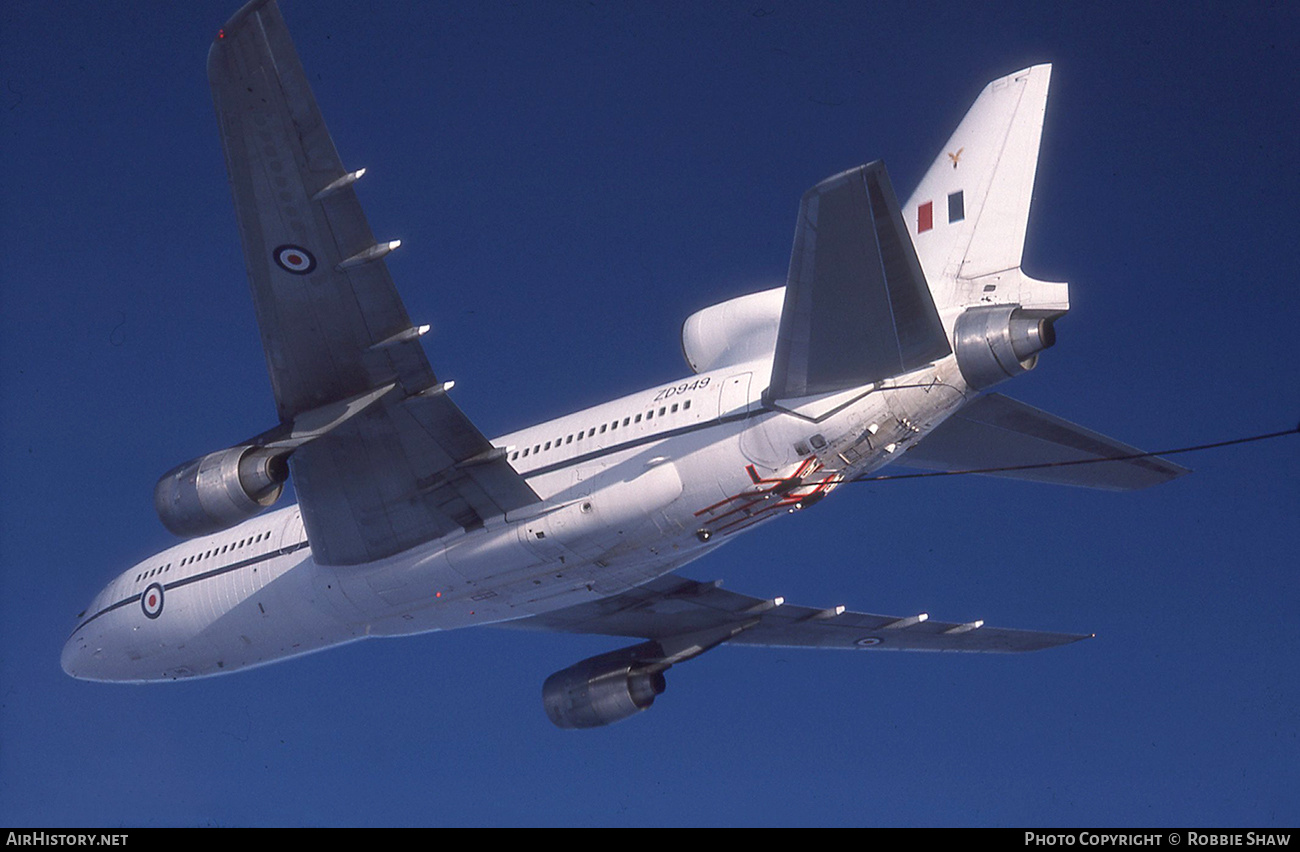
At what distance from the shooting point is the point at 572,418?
72.0 ft

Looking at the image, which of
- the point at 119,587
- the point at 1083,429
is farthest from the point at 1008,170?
the point at 119,587

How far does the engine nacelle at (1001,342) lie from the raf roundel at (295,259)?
862cm

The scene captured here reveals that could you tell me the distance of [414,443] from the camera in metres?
20.4

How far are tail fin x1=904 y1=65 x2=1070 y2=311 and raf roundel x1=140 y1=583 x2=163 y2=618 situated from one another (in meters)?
15.2

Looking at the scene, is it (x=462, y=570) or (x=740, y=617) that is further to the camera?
(x=740, y=617)

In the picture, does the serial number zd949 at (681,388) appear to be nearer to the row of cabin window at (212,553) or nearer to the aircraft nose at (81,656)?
the row of cabin window at (212,553)

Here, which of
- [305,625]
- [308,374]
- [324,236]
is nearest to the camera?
[324,236]

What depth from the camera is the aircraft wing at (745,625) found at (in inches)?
1037

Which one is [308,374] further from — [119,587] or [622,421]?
[119,587]

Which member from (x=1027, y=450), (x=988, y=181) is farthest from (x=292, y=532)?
(x=988, y=181)

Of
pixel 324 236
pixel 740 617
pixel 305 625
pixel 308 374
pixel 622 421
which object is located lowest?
pixel 740 617

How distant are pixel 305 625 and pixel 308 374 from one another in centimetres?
600

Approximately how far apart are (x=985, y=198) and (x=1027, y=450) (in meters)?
4.15
